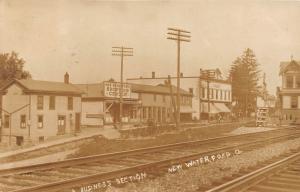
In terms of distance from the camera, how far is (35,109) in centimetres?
1509

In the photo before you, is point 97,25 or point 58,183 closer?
point 58,183

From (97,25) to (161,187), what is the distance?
10.1ft

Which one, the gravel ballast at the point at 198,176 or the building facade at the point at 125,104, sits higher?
the building facade at the point at 125,104

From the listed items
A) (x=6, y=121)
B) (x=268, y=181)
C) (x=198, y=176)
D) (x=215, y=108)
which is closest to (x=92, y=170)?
(x=198, y=176)

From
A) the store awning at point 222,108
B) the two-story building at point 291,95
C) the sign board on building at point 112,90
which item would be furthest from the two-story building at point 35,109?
the store awning at point 222,108

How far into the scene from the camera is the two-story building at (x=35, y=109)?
42.6ft

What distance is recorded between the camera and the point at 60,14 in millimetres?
6512

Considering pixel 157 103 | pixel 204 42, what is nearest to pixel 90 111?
pixel 157 103

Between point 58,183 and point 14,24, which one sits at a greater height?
point 14,24

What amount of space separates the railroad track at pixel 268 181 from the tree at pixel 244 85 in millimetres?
25265

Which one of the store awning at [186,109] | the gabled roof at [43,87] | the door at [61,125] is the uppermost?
the gabled roof at [43,87]

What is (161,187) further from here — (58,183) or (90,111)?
(90,111)

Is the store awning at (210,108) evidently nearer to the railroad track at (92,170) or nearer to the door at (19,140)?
the door at (19,140)

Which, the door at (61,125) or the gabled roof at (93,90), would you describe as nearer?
the door at (61,125)
